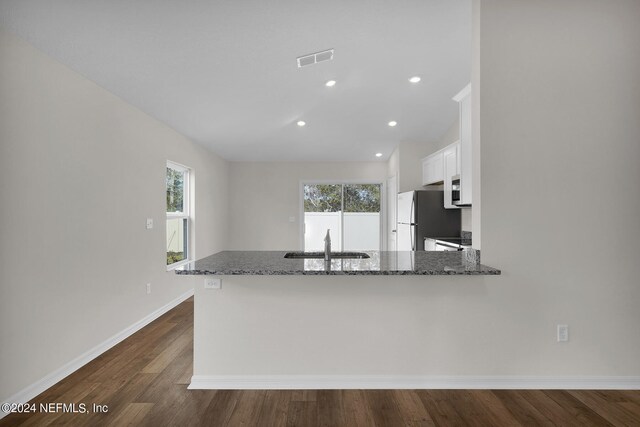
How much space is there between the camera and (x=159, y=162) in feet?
13.9

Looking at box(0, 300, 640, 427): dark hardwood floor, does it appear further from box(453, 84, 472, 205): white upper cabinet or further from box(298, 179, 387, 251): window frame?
box(298, 179, 387, 251): window frame

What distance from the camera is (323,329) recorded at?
2.51 metres

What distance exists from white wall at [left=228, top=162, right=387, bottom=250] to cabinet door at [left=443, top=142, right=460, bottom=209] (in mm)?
2580

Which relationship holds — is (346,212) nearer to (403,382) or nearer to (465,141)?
(465,141)

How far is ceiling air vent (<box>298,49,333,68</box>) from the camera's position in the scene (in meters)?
3.22

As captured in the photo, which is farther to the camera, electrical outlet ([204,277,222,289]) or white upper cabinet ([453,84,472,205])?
white upper cabinet ([453,84,472,205])

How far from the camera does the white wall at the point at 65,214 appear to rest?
7.46 feet

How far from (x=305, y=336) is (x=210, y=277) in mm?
743

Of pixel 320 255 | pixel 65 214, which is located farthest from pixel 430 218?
pixel 65 214

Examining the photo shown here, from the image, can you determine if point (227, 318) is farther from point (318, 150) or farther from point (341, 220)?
point (341, 220)

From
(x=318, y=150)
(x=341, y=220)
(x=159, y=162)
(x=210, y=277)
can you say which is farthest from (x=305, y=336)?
(x=341, y=220)

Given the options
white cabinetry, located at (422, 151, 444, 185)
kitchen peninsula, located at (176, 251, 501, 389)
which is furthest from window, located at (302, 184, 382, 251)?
kitchen peninsula, located at (176, 251, 501, 389)

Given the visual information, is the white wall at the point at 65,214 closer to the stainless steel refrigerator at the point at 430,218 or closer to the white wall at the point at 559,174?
the white wall at the point at 559,174

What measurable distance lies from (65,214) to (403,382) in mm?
2632
